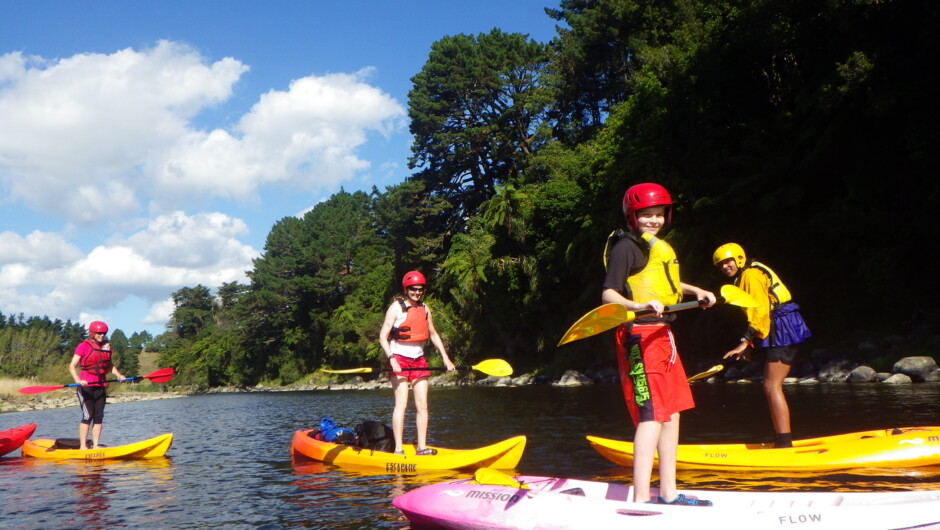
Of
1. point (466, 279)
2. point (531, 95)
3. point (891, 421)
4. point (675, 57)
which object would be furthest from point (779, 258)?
point (531, 95)

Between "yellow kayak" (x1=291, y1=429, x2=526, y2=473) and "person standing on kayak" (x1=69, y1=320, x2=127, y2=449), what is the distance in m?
3.92

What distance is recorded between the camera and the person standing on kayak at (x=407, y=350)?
8.12 meters

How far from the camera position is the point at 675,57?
1120 inches

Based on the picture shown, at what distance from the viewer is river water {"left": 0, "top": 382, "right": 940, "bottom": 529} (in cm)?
616

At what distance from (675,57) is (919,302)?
12688mm

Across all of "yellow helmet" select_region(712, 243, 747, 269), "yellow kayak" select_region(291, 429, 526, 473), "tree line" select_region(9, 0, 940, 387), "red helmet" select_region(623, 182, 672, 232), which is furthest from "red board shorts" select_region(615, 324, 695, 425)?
"tree line" select_region(9, 0, 940, 387)

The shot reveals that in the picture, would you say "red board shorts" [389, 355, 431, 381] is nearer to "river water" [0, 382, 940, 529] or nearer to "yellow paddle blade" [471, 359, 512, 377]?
"yellow paddle blade" [471, 359, 512, 377]

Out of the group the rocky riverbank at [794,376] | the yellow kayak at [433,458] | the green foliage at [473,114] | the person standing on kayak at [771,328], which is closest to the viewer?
the person standing on kayak at [771,328]

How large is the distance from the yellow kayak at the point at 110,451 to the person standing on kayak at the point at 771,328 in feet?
27.4

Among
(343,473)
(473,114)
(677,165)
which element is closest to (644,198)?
(343,473)

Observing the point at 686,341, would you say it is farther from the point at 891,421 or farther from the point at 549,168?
the point at 891,421

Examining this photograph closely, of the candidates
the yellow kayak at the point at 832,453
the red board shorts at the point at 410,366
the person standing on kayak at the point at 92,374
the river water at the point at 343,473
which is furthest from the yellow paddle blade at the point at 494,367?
the person standing on kayak at the point at 92,374

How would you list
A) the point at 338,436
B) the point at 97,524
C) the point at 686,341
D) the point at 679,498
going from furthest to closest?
1. the point at 686,341
2. the point at 338,436
3. the point at 97,524
4. the point at 679,498

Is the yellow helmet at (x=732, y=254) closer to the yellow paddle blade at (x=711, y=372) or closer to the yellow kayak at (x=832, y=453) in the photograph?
the yellow paddle blade at (x=711, y=372)
